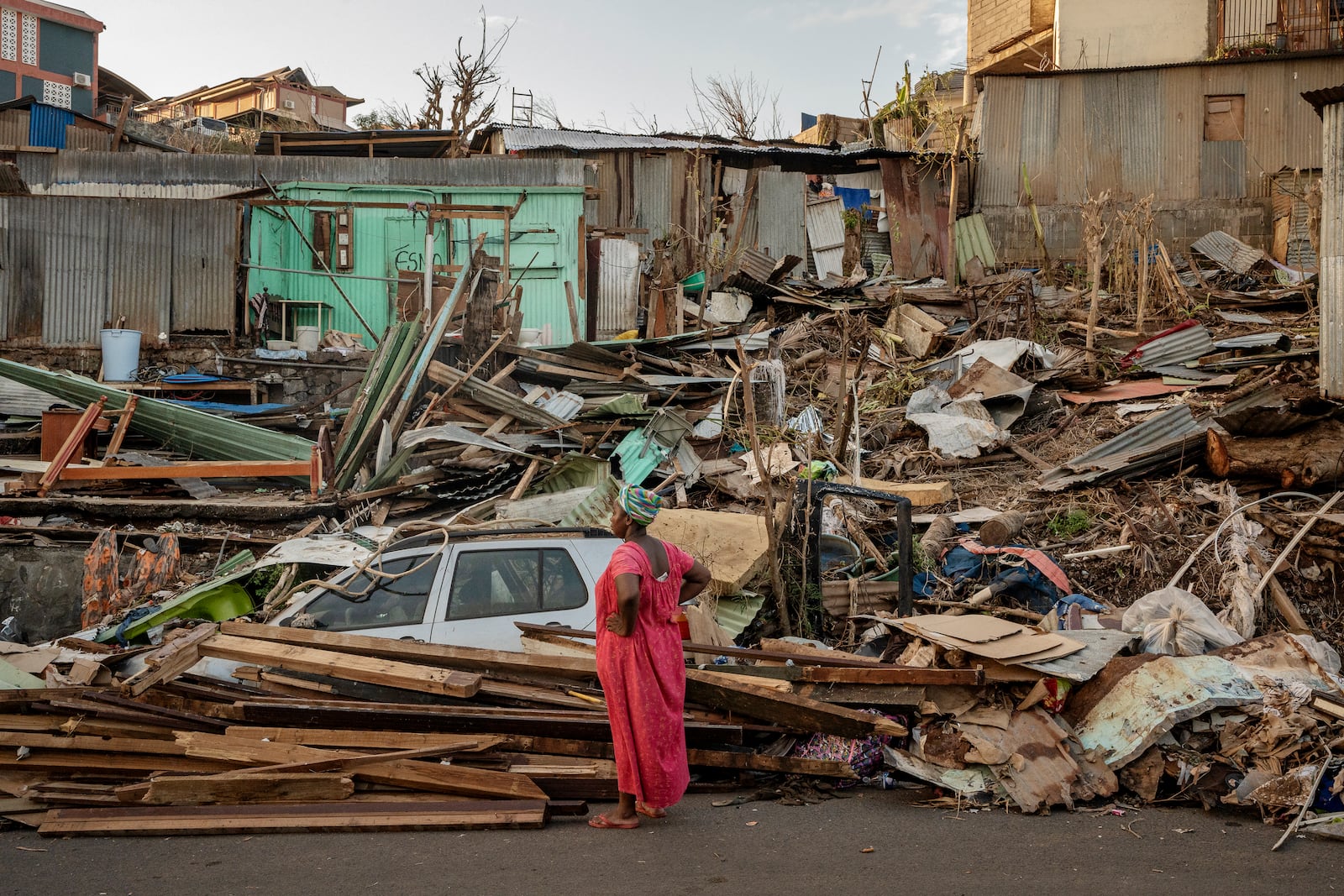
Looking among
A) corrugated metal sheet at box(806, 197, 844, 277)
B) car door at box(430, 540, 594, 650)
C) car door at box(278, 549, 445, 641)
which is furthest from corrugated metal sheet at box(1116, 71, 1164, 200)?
car door at box(278, 549, 445, 641)

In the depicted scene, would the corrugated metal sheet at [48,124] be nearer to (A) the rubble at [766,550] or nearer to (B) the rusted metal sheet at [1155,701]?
(A) the rubble at [766,550]

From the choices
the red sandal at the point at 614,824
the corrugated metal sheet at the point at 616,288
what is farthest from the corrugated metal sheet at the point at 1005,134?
the red sandal at the point at 614,824

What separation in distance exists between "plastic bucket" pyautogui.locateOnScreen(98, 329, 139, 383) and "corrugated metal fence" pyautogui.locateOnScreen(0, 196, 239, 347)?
3.31 feet

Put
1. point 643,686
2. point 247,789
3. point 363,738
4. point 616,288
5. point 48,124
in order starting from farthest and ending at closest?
1. point 48,124
2. point 616,288
3. point 363,738
4. point 247,789
5. point 643,686

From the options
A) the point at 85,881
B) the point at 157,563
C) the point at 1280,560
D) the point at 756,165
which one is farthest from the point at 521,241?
the point at 85,881

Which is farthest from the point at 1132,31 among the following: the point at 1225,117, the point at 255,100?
the point at 255,100

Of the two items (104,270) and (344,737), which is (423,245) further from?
(344,737)

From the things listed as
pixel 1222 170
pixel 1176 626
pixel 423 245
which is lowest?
pixel 1176 626

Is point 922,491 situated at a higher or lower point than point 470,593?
higher

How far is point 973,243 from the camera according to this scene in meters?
20.4

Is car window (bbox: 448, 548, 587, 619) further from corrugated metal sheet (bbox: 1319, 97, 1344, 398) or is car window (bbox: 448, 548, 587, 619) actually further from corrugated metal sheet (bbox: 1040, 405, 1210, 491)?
corrugated metal sheet (bbox: 1319, 97, 1344, 398)

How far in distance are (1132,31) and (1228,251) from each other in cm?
799

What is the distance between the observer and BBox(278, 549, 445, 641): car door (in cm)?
613

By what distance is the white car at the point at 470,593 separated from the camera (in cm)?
605
